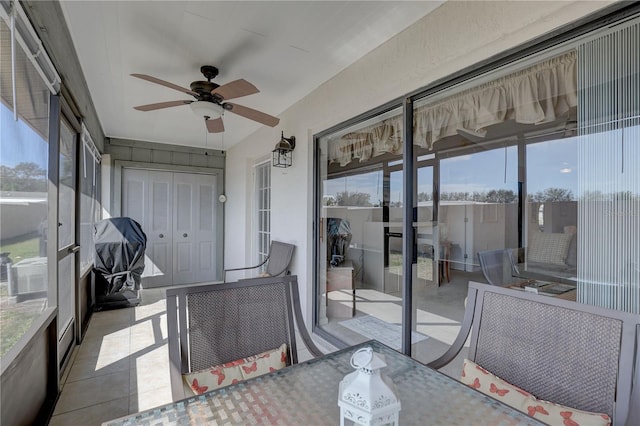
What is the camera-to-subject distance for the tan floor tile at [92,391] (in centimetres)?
221

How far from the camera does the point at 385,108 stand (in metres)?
2.55

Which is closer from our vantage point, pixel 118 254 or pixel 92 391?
pixel 92 391

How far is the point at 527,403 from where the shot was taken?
1.15m

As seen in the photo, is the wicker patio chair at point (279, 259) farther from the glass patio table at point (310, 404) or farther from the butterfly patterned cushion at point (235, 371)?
the glass patio table at point (310, 404)

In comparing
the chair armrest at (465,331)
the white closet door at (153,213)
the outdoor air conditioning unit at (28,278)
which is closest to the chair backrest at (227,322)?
the chair armrest at (465,331)

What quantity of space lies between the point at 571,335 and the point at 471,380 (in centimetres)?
43

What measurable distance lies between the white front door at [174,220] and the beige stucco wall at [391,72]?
5.88ft

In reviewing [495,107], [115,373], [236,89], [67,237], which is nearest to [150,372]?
[115,373]

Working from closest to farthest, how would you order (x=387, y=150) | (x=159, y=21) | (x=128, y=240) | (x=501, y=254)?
(x=159, y=21) → (x=501, y=254) → (x=387, y=150) → (x=128, y=240)

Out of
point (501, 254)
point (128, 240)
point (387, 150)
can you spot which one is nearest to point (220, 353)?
point (387, 150)

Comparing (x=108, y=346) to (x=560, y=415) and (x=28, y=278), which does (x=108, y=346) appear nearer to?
(x=28, y=278)

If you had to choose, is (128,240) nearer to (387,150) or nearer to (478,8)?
(387,150)

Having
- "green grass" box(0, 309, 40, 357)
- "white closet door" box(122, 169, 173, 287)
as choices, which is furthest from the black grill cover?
"green grass" box(0, 309, 40, 357)

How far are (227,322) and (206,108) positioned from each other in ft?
6.52
